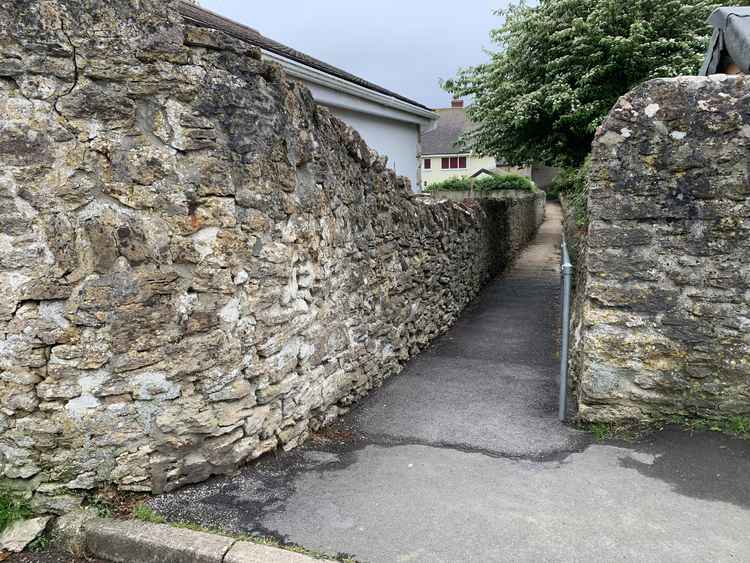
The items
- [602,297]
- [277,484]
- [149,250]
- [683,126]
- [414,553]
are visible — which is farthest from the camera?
[602,297]

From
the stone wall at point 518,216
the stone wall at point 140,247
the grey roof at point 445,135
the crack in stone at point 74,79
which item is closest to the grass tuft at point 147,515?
the stone wall at point 140,247

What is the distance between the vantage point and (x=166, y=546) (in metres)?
2.88

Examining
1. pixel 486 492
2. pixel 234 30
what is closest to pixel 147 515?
pixel 486 492

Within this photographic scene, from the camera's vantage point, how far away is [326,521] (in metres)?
3.16

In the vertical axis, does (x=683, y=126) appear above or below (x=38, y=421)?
above

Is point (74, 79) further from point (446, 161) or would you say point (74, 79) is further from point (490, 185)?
point (446, 161)

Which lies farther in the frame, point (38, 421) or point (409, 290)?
point (409, 290)

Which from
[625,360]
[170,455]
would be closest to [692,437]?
[625,360]

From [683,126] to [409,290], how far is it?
340cm

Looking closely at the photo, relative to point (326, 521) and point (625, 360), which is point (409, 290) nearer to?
point (625, 360)

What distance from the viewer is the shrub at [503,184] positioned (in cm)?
2489

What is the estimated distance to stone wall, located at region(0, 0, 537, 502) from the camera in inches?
113

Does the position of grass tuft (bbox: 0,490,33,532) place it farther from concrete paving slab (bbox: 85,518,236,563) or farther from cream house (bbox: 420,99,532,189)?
cream house (bbox: 420,99,532,189)

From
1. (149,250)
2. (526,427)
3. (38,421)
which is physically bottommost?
(526,427)
